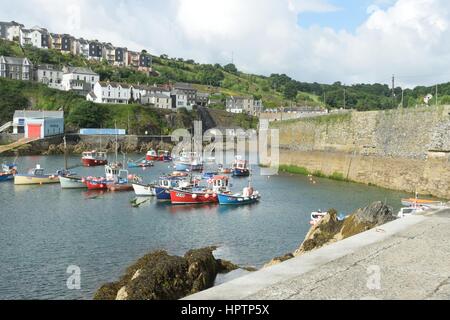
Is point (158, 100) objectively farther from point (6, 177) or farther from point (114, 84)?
point (6, 177)

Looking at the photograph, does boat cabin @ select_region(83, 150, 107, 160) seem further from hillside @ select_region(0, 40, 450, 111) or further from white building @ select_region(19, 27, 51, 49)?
white building @ select_region(19, 27, 51, 49)

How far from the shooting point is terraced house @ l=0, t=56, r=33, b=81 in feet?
318

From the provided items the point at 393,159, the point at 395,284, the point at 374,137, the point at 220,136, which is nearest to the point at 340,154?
the point at 374,137

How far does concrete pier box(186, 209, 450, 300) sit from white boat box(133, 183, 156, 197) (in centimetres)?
2362

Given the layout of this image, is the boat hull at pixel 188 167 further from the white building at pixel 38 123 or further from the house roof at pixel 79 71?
the house roof at pixel 79 71

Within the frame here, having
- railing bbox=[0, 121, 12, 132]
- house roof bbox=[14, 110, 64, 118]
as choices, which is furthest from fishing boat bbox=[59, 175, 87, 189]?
railing bbox=[0, 121, 12, 132]

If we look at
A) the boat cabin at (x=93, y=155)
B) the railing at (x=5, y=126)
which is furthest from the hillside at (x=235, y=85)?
the boat cabin at (x=93, y=155)

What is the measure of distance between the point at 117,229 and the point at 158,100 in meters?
82.9

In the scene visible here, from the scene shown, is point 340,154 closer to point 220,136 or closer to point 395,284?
point 395,284

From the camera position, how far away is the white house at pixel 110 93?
323 feet

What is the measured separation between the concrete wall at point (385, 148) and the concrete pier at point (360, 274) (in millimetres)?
23411

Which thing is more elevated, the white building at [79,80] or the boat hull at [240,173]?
the white building at [79,80]

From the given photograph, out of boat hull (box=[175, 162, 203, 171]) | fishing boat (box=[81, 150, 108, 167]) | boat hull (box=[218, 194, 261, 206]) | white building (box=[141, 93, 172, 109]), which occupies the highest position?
white building (box=[141, 93, 172, 109])
